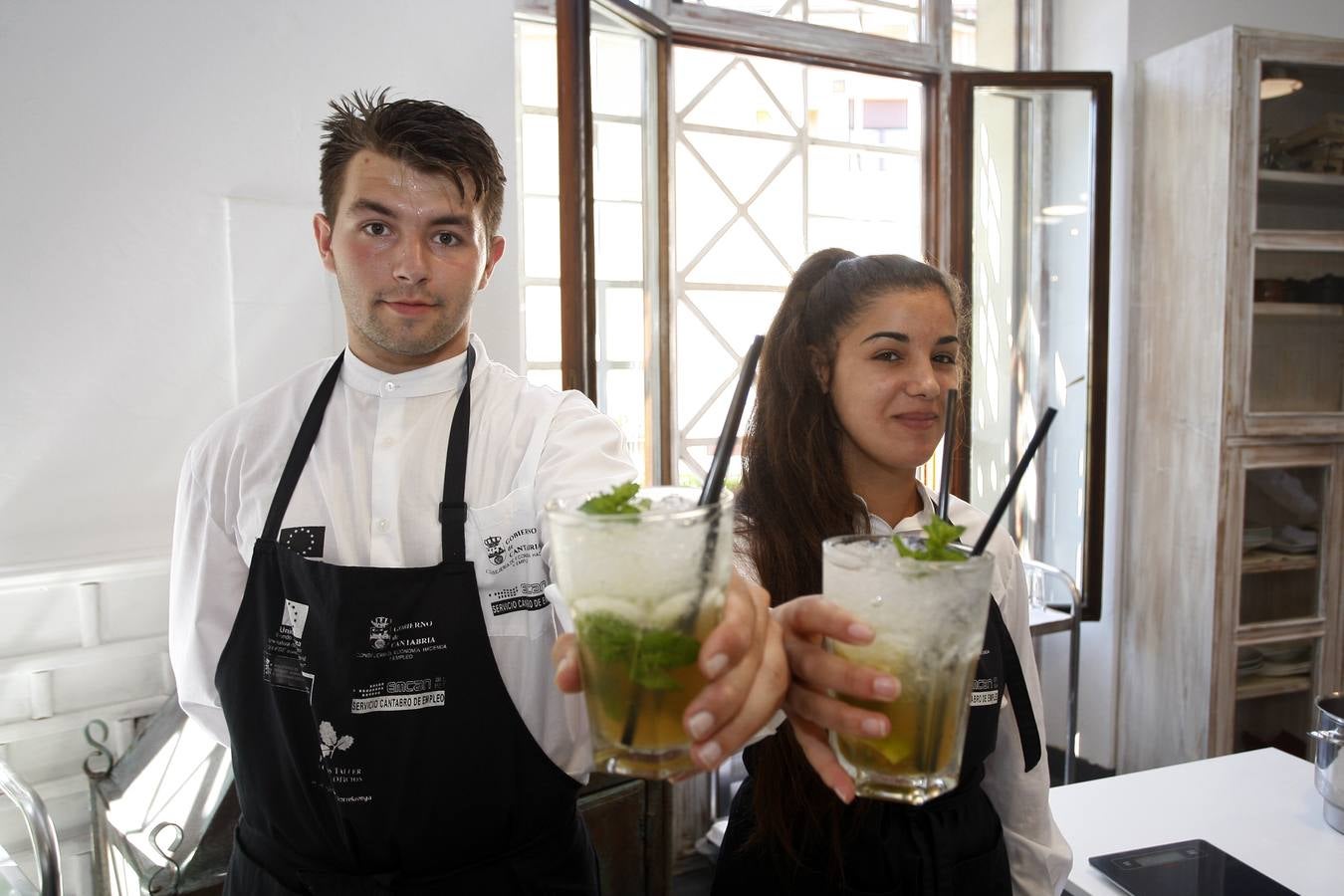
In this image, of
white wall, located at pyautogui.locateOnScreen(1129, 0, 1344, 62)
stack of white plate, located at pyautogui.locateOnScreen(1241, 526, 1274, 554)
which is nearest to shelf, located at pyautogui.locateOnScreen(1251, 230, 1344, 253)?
white wall, located at pyautogui.locateOnScreen(1129, 0, 1344, 62)

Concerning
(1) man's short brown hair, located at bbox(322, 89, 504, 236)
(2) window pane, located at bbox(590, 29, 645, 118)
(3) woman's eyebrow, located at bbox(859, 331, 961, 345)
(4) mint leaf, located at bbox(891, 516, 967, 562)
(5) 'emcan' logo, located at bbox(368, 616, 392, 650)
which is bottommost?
(5) 'emcan' logo, located at bbox(368, 616, 392, 650)

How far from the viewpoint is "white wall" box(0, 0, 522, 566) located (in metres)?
2.14

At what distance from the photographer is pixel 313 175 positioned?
242cm

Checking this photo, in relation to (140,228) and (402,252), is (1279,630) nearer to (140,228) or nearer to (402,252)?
(402,252)

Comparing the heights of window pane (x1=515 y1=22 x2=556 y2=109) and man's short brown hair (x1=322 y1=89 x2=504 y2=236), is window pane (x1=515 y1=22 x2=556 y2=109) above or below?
above

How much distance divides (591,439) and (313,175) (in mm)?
1424

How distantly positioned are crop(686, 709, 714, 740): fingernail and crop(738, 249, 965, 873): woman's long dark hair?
0.72 metres

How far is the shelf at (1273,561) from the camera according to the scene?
359 cm

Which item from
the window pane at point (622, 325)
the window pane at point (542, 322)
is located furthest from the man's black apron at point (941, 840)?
the window pane at point (542, 322)

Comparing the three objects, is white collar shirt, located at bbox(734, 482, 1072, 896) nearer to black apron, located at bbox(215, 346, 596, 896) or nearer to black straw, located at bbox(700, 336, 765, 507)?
black apron, located at bbox(215, 346, 596, 896)

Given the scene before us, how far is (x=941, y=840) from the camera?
4.59 ft

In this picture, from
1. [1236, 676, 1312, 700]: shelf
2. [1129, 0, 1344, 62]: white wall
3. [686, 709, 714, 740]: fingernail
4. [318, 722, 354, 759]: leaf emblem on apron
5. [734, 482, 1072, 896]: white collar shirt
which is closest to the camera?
[686, 709, 714, 740]: fingernail

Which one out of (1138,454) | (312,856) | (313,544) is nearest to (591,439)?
(313,544)

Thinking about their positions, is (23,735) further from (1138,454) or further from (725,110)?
(1138,454)
